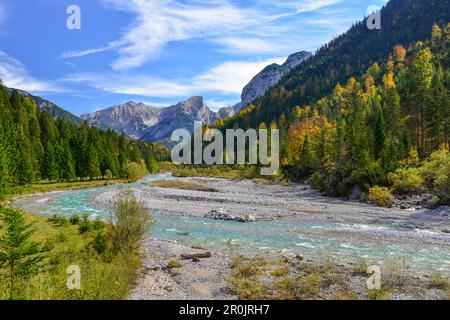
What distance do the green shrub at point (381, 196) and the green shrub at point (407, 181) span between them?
1.80 metres

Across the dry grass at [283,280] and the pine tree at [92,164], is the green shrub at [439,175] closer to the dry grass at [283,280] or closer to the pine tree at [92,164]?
the dry grass at [283,280]

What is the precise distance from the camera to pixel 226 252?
22.4m

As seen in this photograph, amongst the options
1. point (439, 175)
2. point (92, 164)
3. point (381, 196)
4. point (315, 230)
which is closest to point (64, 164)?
point (92, 164)

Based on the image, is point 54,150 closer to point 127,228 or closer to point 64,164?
point 64,164

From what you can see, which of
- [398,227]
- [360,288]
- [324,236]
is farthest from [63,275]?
[398,227]

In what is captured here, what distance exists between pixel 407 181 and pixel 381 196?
5375 millimetres

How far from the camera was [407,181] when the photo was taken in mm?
47219

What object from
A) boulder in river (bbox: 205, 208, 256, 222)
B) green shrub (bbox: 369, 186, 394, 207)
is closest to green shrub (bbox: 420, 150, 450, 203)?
green shrub (bbox: 369, 186, 394, 207)

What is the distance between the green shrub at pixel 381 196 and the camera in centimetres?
4441

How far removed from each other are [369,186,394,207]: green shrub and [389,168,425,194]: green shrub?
180 centimetres

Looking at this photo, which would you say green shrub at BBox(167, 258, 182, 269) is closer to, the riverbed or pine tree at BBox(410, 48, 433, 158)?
the riverbed

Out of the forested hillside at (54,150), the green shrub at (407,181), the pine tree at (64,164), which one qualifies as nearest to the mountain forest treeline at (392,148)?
the green shrub at (407,181)

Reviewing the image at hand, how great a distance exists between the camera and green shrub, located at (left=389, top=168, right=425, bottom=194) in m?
46.8

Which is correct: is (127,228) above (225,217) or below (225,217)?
above
